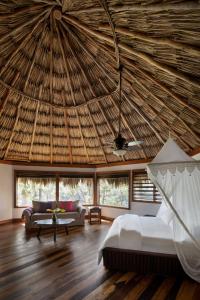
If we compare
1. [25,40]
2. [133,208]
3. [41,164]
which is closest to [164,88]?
[25,40]

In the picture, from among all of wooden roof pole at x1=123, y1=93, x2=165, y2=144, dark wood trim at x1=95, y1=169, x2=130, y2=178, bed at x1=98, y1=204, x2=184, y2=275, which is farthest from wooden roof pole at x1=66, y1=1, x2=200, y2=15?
dark wood trim at x1=95, y1=169, x2=130, y2=178

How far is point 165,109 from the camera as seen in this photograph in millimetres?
5359

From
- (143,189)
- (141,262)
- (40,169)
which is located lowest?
(141,262)

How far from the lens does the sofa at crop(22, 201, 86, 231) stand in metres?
7.29

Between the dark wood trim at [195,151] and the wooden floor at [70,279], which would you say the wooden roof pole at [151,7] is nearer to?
the wooden floor at [70,279]

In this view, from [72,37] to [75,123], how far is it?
3.17m

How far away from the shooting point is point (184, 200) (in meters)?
3.44

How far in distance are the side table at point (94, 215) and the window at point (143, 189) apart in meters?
1.35

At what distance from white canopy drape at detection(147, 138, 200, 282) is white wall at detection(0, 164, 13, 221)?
6283mm

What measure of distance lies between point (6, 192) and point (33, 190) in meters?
0.97

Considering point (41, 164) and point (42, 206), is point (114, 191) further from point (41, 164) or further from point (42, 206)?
point (41, 164)

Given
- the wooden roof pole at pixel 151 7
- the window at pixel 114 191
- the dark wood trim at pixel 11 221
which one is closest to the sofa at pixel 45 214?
the dark wood trim at pixel 11 221

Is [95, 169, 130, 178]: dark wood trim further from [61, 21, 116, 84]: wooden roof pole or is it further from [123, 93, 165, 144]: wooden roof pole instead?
[61, 21, 116, 84]: wooden roof pole

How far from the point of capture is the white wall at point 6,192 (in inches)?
320
